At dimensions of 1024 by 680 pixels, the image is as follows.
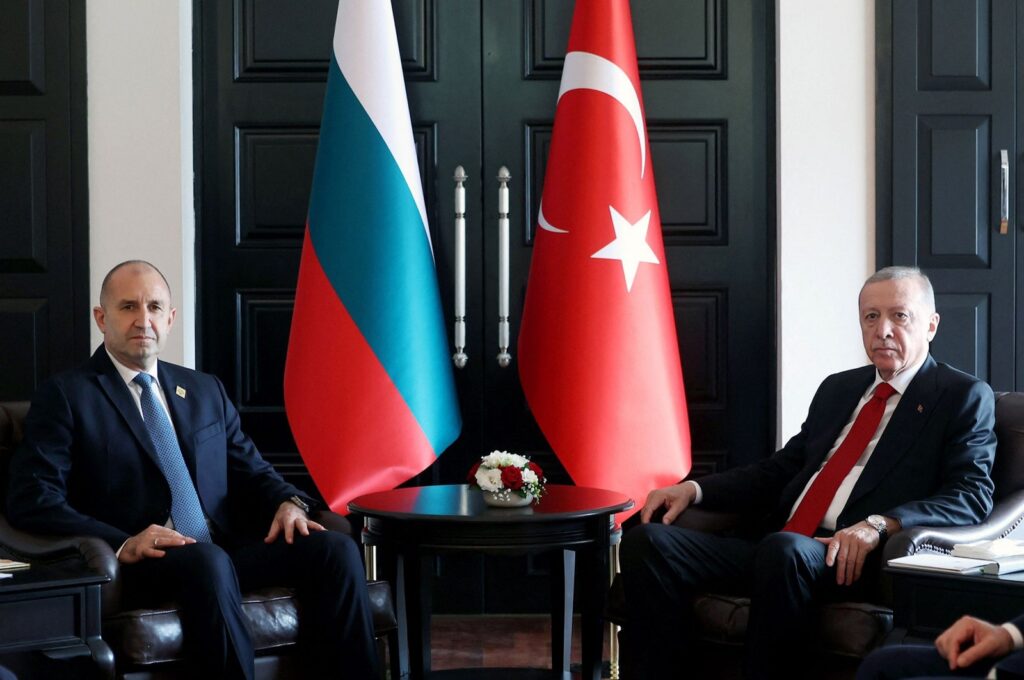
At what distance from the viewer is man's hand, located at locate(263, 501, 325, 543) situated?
312 centimetres

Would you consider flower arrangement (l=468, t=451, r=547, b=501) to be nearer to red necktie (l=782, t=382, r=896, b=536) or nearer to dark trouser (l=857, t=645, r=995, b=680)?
red necktie (l=782, t=382, r=896, b=536)

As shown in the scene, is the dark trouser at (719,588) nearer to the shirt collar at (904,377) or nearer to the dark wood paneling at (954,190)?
the shirt collar at (904,377)

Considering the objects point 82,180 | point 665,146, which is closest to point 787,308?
point 665,146

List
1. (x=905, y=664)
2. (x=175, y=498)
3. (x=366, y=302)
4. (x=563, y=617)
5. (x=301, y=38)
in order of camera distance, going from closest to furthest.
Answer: (x=905, y=664)
(x=175, y=498)
(x=563, y=617)
(x=366, y=302)
(x=301, y=38)

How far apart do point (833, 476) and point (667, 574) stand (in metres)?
0.54

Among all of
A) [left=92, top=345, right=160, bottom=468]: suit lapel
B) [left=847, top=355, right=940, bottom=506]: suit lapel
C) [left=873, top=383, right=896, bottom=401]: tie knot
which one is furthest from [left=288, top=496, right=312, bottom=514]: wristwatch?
[left=873, top=383, right=896, bottom=401]: tie knot

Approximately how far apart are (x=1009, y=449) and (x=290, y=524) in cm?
186

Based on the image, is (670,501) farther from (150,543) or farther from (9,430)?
(9,430)

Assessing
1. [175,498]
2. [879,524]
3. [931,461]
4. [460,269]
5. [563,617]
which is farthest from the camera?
[460,269]

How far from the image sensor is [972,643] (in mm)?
2064

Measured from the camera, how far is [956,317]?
4.35 m

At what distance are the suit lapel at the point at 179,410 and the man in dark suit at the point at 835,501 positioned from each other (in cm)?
119

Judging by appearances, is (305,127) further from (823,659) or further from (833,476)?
(823,659)

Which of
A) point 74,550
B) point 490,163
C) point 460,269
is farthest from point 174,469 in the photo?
point 490,163
